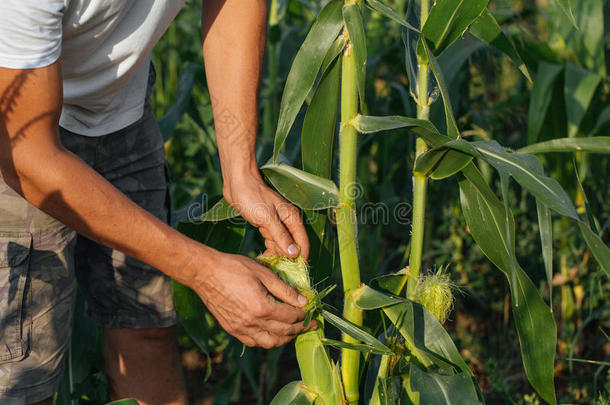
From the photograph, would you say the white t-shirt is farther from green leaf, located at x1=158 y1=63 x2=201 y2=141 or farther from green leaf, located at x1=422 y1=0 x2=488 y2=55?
green leaf, located at x1=422 y1=0 x2=488 y2=55

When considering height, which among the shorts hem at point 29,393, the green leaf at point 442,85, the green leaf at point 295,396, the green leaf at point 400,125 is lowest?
the shorts hem at point 29,393

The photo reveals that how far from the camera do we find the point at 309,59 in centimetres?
A: 125

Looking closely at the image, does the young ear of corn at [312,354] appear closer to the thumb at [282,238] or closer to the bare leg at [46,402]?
the thumb at [282,238]

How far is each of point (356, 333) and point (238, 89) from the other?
651mm

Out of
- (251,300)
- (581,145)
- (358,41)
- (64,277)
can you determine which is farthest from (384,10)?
(64,277)

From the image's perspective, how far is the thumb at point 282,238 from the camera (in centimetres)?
137

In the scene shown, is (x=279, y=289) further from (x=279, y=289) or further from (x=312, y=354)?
(x=312, y=354)

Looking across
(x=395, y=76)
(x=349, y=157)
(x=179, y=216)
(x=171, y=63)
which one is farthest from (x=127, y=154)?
(x=171, y=63)

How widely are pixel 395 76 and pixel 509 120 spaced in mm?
528

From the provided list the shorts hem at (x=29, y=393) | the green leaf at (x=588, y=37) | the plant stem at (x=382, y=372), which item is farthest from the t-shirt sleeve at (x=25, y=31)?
the green leaf at (x=588, y=37)

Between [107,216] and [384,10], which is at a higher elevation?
[384,10]

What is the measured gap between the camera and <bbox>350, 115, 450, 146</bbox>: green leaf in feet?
3.89

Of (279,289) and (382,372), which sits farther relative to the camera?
(382,372)

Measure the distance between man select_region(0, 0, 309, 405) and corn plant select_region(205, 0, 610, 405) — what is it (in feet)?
0.40
